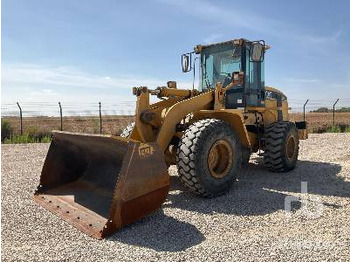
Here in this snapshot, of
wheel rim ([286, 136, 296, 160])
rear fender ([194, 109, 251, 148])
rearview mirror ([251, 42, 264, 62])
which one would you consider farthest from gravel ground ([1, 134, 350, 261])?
rearview mirror ([251, 42, 264, 62])

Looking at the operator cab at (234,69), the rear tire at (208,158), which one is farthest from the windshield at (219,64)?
the rear tire at (208,158)

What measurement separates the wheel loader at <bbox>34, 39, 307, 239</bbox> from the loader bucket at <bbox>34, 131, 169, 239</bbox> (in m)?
0.01

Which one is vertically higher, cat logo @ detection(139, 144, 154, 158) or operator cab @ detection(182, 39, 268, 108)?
operator cab @ detection(182, 39, 268, 108)

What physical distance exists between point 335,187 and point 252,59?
2.85 meters

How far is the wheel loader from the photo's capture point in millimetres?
4520

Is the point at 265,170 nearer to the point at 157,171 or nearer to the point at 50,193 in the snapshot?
the point at 157,171

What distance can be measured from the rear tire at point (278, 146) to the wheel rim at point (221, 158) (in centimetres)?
195

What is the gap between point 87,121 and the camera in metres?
26.3

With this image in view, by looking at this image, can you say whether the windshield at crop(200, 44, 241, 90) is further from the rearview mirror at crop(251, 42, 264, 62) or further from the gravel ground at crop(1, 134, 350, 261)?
the gravel ground at crop(1, 134, 350, 261)

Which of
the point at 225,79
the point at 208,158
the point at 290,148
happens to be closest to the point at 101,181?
the point at 208,158

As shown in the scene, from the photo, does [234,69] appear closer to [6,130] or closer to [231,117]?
[231,117]

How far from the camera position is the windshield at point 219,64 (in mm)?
7617

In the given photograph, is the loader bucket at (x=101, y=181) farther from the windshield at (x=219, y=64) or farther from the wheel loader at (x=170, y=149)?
the windshield at (x=219, y=64)

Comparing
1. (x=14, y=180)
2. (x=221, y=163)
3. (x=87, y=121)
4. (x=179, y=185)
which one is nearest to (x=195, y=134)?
(x=221, y=163)
